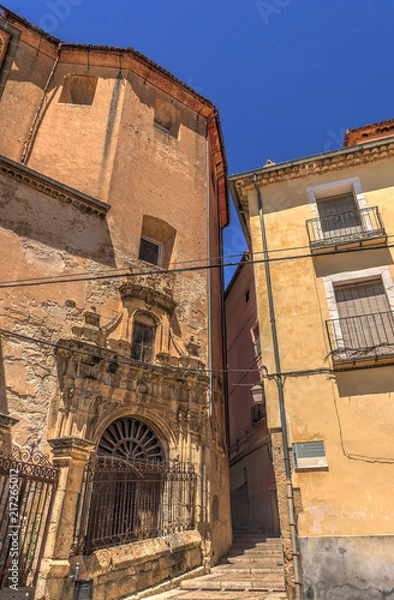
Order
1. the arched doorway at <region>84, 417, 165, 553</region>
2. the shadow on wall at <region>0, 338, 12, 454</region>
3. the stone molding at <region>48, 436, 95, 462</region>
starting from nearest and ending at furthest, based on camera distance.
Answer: the stone molding at <region>48, 436, 95, 462</region> → the arched doorway at <region>84, 417, 165, 553</region> → the shadow on wall at <region>0, 338, 12, 454</region>

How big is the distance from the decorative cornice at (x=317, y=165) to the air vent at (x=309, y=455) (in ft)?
22.9

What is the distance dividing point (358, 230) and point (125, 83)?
13422 mm

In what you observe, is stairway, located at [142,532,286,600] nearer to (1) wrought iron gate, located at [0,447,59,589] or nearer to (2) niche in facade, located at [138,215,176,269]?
(1) wrought iron gate, located at [0,447,59,589]

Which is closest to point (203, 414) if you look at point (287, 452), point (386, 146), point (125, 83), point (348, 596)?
point (287, 452)

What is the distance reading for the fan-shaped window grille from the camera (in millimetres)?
10703

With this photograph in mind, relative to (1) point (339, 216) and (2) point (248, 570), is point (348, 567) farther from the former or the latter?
(1) point (339, 216)

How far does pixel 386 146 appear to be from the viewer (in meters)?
10.7

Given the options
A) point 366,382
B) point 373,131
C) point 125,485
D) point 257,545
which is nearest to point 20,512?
point 125,485

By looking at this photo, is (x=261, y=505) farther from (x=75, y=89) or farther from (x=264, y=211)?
(x=75, y=89)

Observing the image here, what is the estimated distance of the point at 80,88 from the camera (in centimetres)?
1870

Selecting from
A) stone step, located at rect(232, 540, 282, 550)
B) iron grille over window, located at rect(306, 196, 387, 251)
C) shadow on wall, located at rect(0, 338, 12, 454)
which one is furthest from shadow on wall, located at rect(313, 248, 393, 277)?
shadow on wall, located at rect(0, 338, 12, 454)

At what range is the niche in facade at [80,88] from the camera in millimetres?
18272

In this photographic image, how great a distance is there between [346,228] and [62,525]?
8875mm

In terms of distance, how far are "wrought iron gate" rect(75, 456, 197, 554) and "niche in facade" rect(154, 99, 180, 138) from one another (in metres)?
15.1
